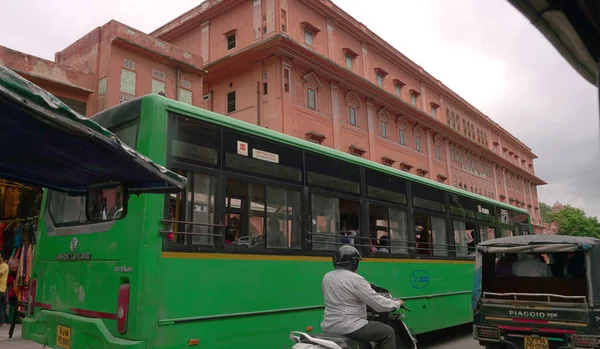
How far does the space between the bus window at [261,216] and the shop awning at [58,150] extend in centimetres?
171

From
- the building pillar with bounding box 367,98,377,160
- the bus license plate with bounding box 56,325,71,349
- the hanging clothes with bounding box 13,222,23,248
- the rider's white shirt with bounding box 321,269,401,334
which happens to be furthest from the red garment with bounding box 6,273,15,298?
the building pillar with bounding box 367,98,377,160

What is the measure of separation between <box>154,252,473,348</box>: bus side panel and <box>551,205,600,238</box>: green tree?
73.7m

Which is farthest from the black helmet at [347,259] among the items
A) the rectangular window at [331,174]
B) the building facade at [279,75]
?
the building facade at [279,75]

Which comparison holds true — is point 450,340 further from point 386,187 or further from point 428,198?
point 386,187

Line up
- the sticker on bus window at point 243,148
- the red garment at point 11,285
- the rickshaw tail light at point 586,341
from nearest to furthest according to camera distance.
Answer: the sticker on bus window at point 243,148, the rickshaw tail light at point 586,341, the red garment at point 11,285

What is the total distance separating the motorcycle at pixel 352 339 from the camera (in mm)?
3859

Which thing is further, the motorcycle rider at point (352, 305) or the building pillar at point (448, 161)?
the building pillar at point (448, 161)

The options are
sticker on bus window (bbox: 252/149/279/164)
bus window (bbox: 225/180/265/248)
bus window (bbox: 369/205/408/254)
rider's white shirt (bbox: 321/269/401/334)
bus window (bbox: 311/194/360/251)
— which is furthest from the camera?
bus window (bbox: 369/205/408/254)


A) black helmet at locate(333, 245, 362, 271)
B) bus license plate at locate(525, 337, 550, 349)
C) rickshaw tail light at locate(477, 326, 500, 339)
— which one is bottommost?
bus license plate at locate(525, 337, 550, 349)

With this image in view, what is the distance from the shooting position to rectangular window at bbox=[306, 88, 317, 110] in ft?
72.5

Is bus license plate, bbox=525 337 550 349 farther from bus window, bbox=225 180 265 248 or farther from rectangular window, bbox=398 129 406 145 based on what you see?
rectangular window, bbox=398 129 406 145

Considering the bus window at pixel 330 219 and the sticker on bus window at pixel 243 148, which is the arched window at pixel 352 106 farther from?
the sticker on bus window at pixel 243 148

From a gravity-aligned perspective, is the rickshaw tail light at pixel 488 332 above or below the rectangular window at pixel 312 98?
below

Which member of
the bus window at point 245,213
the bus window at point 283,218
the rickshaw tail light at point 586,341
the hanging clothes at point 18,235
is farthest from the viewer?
the hanging clothes at point 18,235
